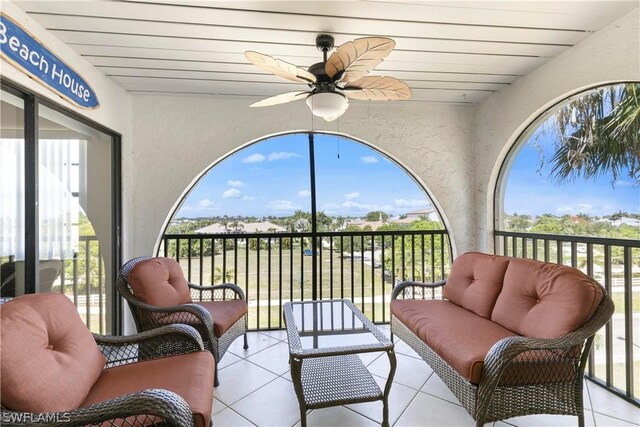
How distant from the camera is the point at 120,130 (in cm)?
282

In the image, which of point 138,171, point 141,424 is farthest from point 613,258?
point 138,171

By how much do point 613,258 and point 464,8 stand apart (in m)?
1.96

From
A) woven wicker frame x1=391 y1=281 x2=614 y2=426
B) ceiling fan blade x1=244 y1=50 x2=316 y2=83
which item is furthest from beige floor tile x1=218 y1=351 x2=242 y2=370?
ceiling fan blade x1=244 y1=50 x2=316 y2=83

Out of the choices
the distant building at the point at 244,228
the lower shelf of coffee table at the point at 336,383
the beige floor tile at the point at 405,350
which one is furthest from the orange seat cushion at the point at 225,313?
the beige floor tile at the point at 405,350

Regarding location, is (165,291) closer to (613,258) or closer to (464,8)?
(464,8)

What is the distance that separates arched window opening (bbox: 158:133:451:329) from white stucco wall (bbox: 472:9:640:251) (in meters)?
0.62

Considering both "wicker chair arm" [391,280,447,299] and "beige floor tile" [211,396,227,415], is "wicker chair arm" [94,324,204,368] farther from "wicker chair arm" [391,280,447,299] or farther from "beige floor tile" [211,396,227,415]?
"wicker chair arm" [391,280,447,299]

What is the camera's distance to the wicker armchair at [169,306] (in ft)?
6.78

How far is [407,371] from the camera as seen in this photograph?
233 cm

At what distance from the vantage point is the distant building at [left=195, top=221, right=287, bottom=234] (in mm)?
3289

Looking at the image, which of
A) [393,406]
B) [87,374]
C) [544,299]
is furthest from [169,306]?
[544,299]

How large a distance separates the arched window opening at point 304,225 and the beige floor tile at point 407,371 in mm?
1007

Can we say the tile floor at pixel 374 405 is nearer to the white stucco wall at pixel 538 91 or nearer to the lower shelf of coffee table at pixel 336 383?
the lower shelf of coffee table at pixel 336 383

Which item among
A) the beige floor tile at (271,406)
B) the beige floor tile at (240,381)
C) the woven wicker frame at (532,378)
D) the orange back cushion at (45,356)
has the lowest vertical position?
the beige floor tile at (240,381)
